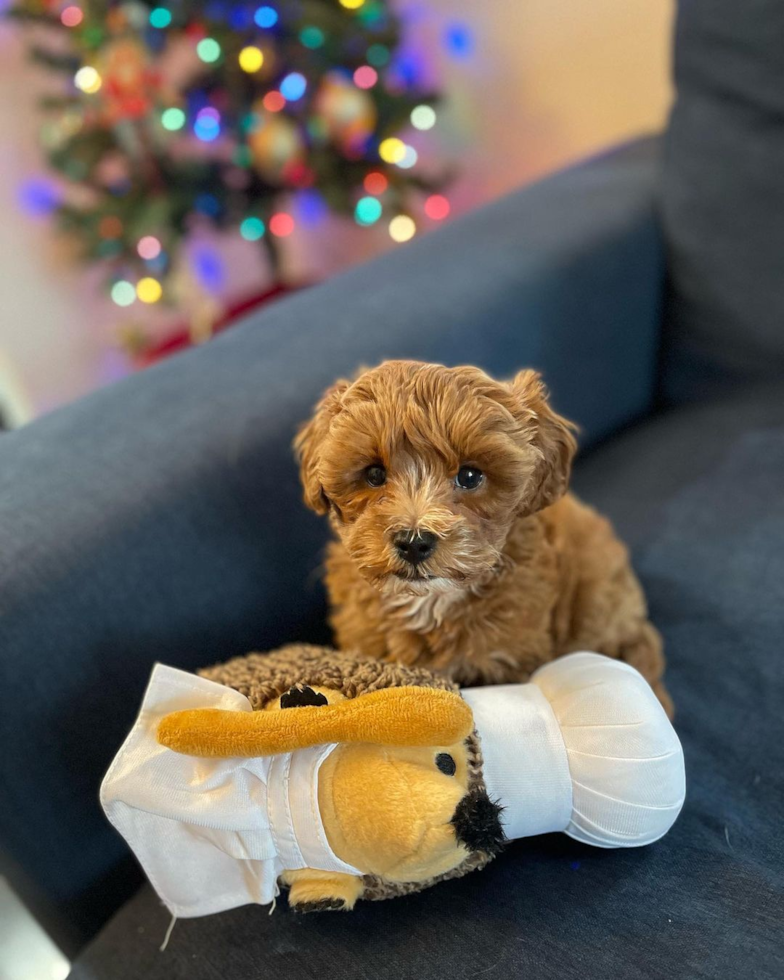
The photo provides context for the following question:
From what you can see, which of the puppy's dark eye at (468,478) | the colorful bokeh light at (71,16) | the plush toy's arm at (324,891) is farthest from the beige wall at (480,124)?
the plush toy's arm at (324,891)

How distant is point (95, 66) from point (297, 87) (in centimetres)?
→ 61

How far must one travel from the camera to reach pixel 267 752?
0.71 metres

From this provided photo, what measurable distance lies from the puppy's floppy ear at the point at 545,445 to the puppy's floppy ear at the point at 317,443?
21cm

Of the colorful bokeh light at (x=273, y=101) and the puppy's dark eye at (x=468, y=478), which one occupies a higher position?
the colorful bokeh light at (x=273, y=101)

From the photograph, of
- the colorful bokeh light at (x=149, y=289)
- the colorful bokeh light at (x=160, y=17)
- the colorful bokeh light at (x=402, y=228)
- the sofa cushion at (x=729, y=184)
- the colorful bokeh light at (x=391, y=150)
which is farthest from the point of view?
the colorful bokeh light at (x=402, y=228)

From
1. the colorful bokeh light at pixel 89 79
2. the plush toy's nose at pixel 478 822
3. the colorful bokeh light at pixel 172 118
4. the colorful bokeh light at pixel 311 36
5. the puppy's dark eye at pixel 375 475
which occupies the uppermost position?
the colorful bokeh light at pixel 89 79

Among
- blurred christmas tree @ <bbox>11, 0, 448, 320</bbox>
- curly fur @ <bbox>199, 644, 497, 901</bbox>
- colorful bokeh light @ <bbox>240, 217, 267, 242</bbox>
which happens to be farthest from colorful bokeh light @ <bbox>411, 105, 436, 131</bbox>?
curly fur @ <bbox>199, 644, 497, 901</bbox>

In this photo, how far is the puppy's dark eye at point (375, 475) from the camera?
838mm

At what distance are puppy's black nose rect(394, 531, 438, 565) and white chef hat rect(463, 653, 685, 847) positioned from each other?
0.18m

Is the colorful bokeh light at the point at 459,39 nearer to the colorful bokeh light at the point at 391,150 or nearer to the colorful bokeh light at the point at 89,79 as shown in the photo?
the colorful bokeh light at the point at 391,150

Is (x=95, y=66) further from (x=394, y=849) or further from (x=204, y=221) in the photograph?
(x=394, y=849)

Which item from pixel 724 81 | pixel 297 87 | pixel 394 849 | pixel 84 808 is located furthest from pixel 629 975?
pixel 297 87

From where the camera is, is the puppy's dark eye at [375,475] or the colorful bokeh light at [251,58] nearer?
the puppy's dark eye at [375,475]

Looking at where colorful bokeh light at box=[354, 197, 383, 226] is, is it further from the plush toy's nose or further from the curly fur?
the plush toy's nose
